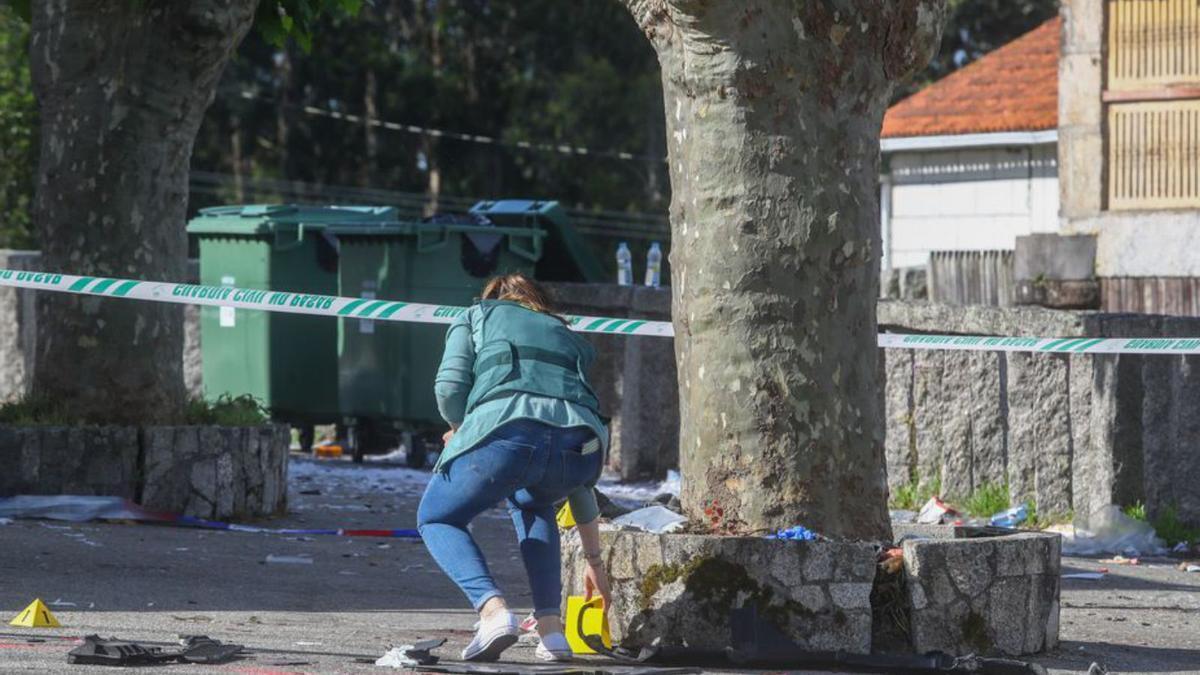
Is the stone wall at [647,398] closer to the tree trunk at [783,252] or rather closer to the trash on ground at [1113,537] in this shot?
the trash on ground at [1113,537]

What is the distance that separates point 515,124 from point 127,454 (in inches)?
1242

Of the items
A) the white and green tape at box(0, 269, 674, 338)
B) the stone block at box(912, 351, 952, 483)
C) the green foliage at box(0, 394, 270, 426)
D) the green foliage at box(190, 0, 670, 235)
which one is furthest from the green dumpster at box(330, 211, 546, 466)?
the green foliage at box(190, 0, 670, 235)

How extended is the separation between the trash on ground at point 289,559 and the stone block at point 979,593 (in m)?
3.76

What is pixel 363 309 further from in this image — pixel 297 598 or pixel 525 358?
pixel 525 358

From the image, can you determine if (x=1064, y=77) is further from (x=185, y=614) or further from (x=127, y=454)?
(x=185, y=614)

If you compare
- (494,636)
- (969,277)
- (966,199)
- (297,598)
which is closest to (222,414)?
(297,598)

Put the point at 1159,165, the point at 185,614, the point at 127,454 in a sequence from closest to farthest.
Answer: the point at 185,614, the point at 127,454, the point at 1159,165

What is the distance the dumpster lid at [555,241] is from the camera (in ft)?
53.1

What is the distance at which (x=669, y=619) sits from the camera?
22.9 feet

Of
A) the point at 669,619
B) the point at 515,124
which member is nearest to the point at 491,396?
the point at 669,619

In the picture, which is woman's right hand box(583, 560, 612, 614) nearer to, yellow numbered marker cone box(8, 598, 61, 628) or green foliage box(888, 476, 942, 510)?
yellow numbered marker cone box(8, 598, 61, 628)

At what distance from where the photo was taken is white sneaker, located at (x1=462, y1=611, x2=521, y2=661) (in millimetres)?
6582

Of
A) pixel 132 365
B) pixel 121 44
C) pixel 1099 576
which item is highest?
pixel 121 44

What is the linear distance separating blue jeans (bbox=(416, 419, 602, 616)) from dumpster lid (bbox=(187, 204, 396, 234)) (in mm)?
9570
